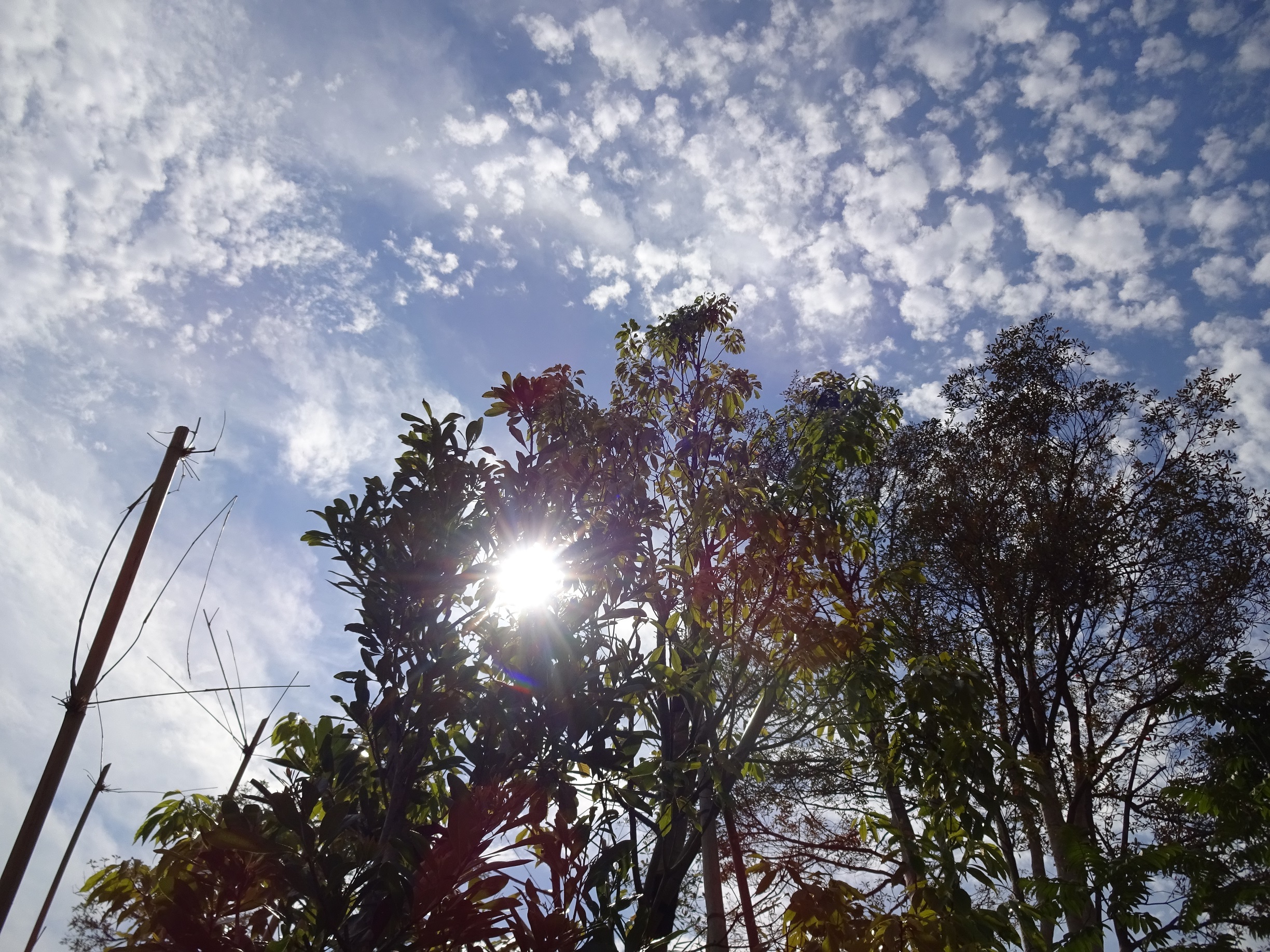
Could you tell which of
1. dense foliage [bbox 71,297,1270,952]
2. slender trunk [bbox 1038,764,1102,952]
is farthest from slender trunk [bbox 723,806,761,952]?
slender trunk [bbox 1038,764,1102,952]

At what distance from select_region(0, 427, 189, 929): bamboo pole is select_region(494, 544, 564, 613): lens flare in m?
1.59

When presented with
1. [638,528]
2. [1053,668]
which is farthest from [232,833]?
[1053,668]

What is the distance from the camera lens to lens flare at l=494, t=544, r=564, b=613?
3635mm

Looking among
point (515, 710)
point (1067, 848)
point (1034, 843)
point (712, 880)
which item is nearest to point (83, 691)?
point (515, 710)

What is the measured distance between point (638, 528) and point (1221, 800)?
20.0ft

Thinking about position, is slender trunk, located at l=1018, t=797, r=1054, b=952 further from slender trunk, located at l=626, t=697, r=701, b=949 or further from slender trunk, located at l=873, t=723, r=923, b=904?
slender trunk, located at l=626, t=697, r=701, b=949

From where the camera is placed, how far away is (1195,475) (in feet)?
30.6

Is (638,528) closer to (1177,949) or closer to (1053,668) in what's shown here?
(1177,949)

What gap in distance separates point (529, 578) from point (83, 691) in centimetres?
187

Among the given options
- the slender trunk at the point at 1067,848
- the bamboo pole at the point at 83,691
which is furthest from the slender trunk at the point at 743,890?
the bamboo pole at the point at 83,691

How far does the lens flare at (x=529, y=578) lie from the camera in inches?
143

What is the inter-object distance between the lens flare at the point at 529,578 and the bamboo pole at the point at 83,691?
159cm

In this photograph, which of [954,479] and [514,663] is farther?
[954,479]

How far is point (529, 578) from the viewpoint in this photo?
145 inches
